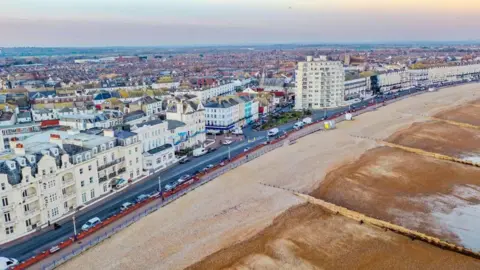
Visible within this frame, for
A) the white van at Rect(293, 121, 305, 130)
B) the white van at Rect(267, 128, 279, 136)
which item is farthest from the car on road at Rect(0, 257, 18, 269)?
the white van at Rect(293, 121, 305, 130)

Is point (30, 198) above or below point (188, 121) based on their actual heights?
below

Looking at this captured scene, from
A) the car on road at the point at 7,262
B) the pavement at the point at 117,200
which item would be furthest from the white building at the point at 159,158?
the car on road at the point at 7,262

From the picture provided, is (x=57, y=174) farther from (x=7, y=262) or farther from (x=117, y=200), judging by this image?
(x=7, y=262)

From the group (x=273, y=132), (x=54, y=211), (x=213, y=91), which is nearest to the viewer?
(x=54, y=211)

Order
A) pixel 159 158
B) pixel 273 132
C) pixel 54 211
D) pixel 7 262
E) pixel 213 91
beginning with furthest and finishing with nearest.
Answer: pixel 213 91 → pixel 273 132 → pixel 159 158 → pixel 54 211 → pixel 7 262

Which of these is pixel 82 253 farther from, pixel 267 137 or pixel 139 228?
pixel 267 137

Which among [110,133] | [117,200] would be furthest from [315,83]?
[117,200]

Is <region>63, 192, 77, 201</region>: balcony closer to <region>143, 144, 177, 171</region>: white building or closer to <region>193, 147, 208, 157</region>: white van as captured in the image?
<region>143, 144, 177, 171</region>: white building

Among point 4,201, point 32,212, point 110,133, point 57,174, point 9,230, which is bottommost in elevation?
point 9,230

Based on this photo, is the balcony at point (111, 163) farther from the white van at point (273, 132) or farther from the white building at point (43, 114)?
the white building at point (43, 114)
